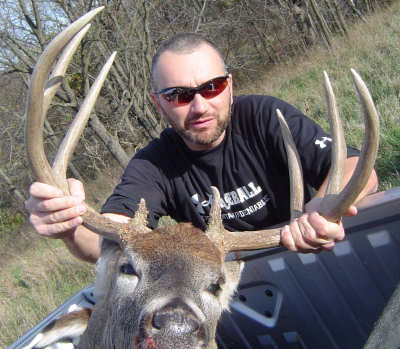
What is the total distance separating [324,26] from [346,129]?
9595 mm

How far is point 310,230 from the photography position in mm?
2398

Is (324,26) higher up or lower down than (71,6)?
lower down

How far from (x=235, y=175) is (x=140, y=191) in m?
0.84

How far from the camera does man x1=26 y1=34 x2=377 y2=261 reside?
3285mm

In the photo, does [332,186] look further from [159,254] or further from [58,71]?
[58,71]

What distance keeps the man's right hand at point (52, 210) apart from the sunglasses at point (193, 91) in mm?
1269

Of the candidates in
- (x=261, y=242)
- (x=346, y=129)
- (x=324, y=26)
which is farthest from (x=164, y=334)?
(x=324, y=26)

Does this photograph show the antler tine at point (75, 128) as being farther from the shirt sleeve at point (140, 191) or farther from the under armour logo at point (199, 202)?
the under armour logo at point (199, 202)

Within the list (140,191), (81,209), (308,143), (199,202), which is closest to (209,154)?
(199,202)

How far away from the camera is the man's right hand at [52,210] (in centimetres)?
246

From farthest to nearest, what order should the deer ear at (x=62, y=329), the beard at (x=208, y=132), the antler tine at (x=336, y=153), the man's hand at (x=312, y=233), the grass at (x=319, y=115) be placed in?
the grass at (x=319, y=115), the beard at (x=208, y=132), the deer ear at (x=62, y=329), the antler tine at (x=336, y=153), the man's hand at (x=312, y=233)

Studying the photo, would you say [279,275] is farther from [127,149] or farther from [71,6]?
[127,149]

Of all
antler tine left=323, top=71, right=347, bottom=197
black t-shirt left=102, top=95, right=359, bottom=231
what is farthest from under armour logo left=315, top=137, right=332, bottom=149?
antler tine left=323, top=71, right=347, bottom=197

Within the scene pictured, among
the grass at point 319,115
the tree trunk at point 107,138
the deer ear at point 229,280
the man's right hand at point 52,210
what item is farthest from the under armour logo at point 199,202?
the tree trunk at point 107,138
